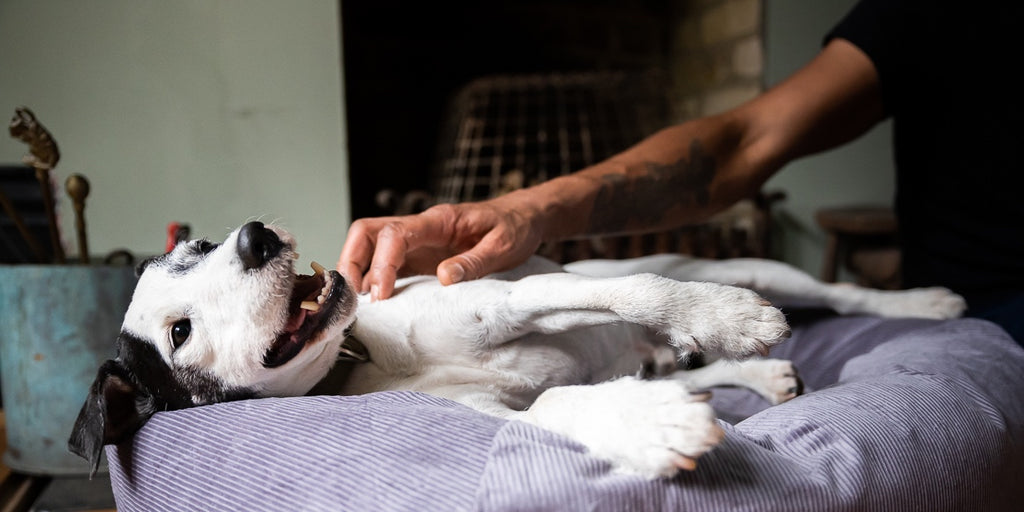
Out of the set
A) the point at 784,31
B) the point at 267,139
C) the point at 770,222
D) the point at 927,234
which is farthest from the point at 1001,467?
the point at 784,31

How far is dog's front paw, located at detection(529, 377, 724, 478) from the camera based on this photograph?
73 cm

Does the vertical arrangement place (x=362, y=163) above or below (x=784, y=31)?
below

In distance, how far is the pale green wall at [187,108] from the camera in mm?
2152

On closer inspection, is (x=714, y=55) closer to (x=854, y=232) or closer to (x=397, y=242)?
(x=854, y=232)

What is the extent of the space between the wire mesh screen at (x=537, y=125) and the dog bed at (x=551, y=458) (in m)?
2.03

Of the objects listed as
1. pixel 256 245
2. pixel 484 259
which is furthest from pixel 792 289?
pixel 256 245

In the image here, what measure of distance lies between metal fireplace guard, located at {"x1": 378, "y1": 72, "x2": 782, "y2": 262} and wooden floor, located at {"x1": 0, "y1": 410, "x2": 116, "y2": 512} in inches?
54.5

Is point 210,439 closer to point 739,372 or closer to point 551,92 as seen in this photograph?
point 739,372

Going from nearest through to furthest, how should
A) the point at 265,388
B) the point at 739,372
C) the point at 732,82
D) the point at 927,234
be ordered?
1. the point at 265,388
2. the point at 739,372
3. the point at 927,234
4. the point at 732,82

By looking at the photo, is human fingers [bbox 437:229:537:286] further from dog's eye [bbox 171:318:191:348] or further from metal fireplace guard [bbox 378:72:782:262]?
metal fireplace guard [bbox 378:72:782:262]

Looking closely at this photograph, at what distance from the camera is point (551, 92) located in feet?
10.9

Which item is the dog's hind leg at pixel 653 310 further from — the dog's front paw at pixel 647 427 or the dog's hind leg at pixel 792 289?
the dog's hind leg at pixel 792 289

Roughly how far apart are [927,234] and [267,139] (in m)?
1.92

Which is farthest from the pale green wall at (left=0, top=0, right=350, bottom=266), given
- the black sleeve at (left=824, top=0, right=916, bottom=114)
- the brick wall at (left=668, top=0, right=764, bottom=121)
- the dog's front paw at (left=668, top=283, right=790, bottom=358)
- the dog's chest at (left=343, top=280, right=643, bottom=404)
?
the brick wall at (left=668, top=0, right=764, bottom=121)
